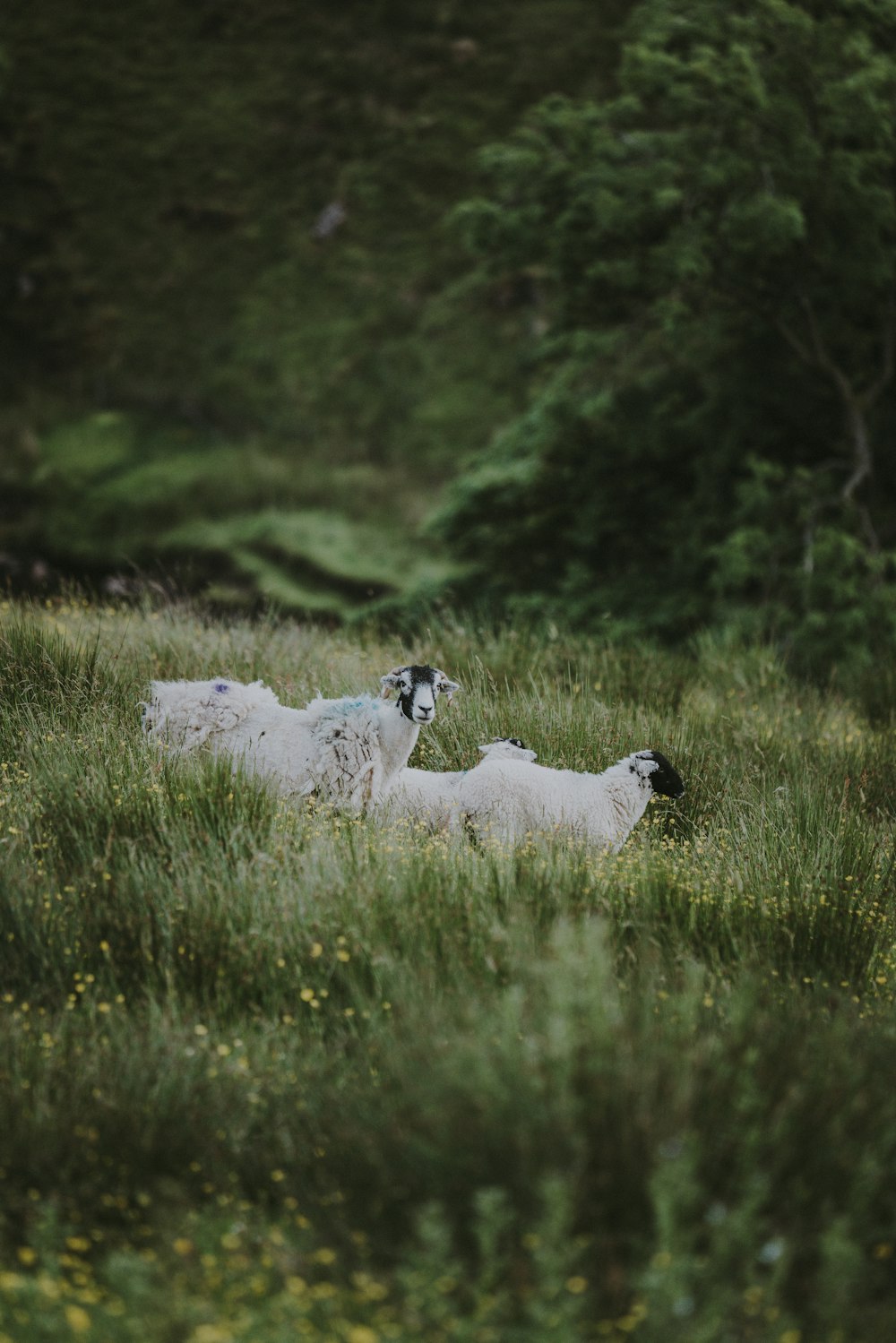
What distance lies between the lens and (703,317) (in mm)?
12359

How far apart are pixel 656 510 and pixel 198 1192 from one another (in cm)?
1118

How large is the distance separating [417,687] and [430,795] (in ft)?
1.97

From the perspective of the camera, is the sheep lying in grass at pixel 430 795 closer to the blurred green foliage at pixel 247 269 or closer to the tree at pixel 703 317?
the tree at pixel 703 317

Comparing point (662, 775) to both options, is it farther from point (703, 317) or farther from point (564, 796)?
point (703, 317)

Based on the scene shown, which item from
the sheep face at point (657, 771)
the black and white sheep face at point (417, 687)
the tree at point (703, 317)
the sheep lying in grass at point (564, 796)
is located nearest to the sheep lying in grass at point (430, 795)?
the sheep lying in grass at point (564, 796)

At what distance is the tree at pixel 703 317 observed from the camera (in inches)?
432

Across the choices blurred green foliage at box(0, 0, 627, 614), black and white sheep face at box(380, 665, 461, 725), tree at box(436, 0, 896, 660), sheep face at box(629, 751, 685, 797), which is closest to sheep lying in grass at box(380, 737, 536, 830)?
black and white sheep face at box(380, 665, 461, 725)

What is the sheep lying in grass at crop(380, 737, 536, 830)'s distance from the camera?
5.14 m

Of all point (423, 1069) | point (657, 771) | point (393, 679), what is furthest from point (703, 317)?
point (423, 1069)

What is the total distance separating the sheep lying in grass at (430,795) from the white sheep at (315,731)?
3.6 inches

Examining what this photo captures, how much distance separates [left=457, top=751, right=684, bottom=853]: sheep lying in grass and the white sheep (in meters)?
0.41

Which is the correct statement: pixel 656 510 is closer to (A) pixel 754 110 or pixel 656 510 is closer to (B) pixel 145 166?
(A) pixel 754 110

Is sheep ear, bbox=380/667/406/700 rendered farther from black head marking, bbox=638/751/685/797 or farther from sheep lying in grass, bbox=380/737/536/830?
black head marking, bbox=638/751/685/797

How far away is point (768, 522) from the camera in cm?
1173
